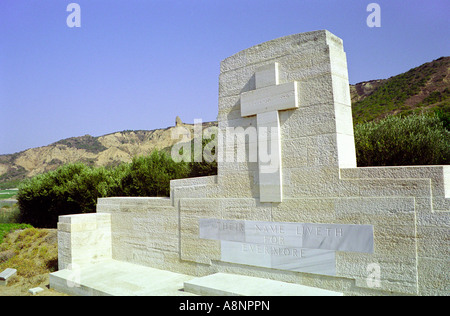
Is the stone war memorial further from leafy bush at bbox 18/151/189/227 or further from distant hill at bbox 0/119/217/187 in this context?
distant hill at bbox 0/119/217/187

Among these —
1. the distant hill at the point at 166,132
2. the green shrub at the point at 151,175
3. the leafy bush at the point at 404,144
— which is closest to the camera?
the leafy bush at the point at 404,144

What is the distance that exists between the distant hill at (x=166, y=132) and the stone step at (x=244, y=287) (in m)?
20.5

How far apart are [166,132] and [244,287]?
7322 centimetres

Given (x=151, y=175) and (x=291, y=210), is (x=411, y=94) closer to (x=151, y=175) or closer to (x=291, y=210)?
(x=151, y=175)

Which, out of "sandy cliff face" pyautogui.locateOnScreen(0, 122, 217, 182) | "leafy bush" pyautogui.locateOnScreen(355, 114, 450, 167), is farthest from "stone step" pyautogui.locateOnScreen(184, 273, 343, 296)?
"sandy cliff face" pyautogui.locateOnScreen(0, 122, 217, 182)

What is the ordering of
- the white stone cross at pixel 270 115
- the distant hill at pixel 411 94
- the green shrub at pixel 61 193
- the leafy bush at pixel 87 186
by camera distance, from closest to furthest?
the white stone cross at pixel 270 115 → the leafy bush at pixel 87 186 → the green shrub at pixel 61 193 → the distant hill at pixel 411 94

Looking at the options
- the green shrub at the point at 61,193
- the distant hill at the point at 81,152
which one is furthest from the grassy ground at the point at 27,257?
the distant hill at the point at 81,152

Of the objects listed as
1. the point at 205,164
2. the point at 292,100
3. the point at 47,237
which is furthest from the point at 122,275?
the point at 205,164

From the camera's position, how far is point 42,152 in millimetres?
76875

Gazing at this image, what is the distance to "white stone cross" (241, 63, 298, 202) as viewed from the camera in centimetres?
614

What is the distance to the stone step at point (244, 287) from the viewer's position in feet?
17.5

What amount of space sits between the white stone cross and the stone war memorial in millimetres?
20

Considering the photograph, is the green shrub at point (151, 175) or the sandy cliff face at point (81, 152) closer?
the green shrub at point (151, 175)

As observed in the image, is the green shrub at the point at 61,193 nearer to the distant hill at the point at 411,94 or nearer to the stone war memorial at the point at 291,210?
the stone war memorial at the point at 291,210
